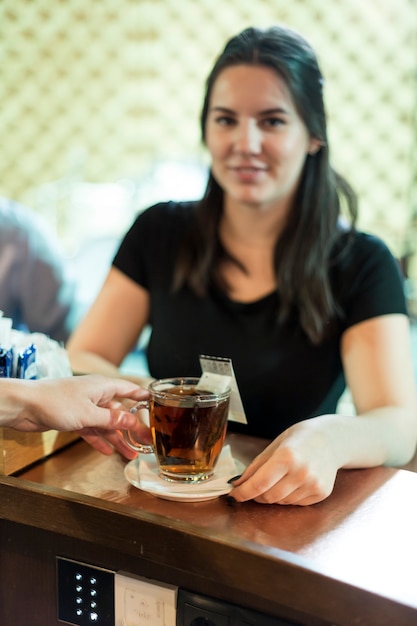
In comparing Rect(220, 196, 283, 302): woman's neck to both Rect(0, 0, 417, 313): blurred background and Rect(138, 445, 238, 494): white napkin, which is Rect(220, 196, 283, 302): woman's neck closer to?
Rect(138, 445, 238, 494): white napkin

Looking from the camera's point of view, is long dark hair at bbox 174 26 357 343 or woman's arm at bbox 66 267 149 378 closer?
long dark hair at bbox 174 26 357 343

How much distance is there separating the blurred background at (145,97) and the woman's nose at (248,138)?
2.23m

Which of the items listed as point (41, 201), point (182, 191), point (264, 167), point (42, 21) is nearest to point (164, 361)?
point (264, 167)

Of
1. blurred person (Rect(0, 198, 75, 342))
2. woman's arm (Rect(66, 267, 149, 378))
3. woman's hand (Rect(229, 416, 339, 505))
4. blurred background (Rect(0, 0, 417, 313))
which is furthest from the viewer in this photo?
blurred background (Rect(0, 0, 417, 313))

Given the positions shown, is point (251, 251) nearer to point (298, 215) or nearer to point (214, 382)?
point (298, 215)

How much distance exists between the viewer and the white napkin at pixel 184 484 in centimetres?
60

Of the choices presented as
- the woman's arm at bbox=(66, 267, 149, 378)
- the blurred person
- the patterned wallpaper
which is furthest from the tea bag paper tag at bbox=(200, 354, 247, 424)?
the patterned wallpaper

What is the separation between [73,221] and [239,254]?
2810 millimetres

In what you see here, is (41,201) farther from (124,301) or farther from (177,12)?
(124,301)

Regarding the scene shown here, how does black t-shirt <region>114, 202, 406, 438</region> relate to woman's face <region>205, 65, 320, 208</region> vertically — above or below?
below

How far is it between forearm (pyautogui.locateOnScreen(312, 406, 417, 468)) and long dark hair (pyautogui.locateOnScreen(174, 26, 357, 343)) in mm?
193

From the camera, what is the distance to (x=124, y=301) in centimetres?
110

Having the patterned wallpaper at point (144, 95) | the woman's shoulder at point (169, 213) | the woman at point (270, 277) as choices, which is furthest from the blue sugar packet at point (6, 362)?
the patterned wallpaper at point (144, 95)

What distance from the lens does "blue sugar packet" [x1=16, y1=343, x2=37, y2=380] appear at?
2.18 ft
